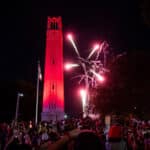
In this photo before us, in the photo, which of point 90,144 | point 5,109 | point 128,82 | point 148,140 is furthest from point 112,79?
point 90,144

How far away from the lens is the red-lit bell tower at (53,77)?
265ft

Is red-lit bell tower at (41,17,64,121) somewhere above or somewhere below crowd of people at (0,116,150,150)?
above

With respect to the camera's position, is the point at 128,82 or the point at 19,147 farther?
the point at 128,82

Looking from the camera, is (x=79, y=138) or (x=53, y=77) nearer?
(x=79, y=138)

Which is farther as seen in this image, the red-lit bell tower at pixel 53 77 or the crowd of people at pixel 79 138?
the red-lit bell tower at pixel 53 77

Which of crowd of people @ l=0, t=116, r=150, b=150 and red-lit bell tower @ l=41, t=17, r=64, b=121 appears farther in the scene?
red-lit bell tower @ l=41, t=17, r=64, b=121

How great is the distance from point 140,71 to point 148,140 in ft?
79.1

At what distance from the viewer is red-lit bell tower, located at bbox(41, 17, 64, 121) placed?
80812 mm

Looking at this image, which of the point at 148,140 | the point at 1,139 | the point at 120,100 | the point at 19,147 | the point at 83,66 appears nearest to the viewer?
the point at 19,147

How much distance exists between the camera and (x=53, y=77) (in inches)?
3275

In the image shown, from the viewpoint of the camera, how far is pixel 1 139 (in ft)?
49.5

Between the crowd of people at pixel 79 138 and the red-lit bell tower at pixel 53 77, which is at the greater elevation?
the red-lit bell tower at pixel 53 77

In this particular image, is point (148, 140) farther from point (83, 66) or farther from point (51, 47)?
point (51, 47)

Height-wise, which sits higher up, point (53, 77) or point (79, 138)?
point (53, 77)
